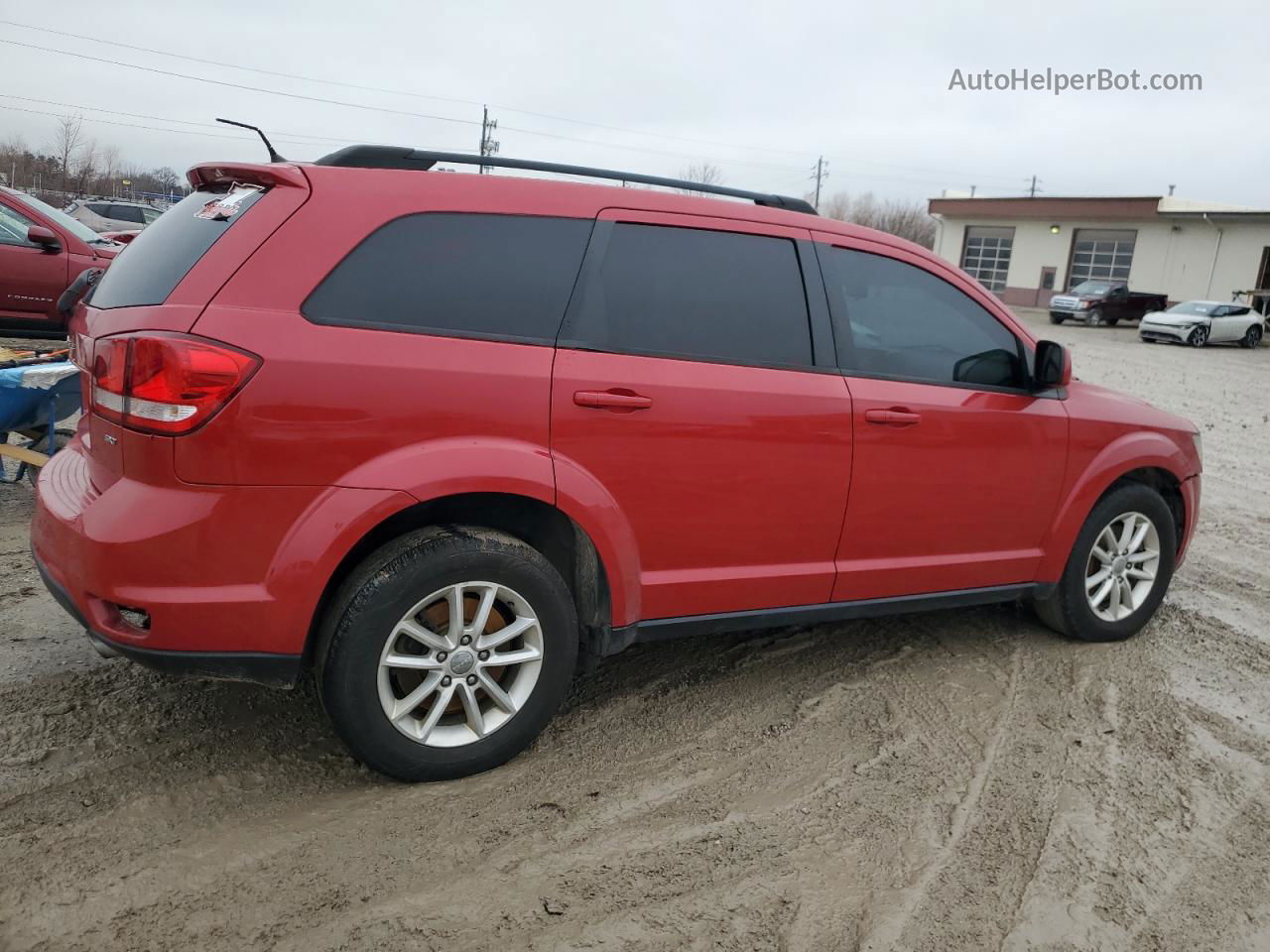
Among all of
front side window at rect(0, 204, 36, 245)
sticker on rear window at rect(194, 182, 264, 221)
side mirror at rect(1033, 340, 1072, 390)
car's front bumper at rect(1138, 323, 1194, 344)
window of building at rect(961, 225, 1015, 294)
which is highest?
window of building at rect(961, 225, 1015, 294)

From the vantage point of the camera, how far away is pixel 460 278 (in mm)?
2932

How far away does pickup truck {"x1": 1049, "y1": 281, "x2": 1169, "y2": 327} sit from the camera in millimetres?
33250

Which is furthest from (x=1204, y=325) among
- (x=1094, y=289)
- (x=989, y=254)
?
(x=989, y=254)

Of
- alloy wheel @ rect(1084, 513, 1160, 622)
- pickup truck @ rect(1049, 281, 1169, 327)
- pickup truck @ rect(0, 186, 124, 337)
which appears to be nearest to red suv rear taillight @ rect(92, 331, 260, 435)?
alloy wheel @ rect(1084, 513, 1160, 622)

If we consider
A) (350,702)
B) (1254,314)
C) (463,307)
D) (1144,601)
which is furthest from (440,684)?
(1254,314)

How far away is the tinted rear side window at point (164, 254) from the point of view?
2771 mm

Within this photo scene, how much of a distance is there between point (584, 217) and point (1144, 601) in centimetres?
329

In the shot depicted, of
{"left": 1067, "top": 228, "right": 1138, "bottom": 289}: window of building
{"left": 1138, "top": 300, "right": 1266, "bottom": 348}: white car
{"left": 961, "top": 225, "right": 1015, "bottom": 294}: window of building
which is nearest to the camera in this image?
{"left": 1138, "top": 300, "right": 1266, "bottom": 348}: white car

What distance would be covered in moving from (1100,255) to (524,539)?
45609 mm

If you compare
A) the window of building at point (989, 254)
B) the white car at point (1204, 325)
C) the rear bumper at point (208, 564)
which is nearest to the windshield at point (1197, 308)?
the white car at point (1204, 325)

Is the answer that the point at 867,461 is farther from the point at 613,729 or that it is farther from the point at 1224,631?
the point at 1224,631

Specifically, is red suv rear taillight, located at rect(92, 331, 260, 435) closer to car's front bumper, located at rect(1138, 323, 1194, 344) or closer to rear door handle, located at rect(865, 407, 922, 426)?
rear door handle, located at rect(865, 407, 922, 426)

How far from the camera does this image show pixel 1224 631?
186 inches

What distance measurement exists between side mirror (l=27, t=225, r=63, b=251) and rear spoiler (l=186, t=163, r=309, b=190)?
7.02m
